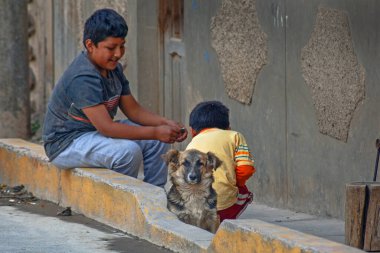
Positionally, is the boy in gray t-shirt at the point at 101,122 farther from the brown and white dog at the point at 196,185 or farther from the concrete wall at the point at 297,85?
the concrete wall at the point at 297,85

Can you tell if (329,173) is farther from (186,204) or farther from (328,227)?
(186,204)

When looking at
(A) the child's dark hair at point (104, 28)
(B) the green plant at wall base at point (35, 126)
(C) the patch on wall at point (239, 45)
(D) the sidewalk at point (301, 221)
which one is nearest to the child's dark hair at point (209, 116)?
(A) the child's dark hair at point (104, 28)

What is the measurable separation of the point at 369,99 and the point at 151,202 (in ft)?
5.92

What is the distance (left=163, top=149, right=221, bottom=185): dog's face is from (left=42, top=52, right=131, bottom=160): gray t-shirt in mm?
1035

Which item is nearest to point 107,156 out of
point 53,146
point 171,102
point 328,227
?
point 53,146

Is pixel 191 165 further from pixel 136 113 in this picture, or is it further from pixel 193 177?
pixel 136 113

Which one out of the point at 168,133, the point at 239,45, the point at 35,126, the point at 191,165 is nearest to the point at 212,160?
the point at 191,165

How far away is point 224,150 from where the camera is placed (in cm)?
778

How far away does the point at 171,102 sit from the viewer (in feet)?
39.2

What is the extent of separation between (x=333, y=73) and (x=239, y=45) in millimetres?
1379

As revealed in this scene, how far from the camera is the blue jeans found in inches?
332

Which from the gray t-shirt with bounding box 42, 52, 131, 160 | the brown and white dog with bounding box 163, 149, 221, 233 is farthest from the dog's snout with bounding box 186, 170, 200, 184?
the gray t-shirt with bounding box 42, 52, 131, 160

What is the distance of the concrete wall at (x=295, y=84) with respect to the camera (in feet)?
28.6

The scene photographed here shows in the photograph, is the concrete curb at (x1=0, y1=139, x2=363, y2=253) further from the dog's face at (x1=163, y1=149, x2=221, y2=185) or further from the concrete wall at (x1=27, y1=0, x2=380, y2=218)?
the concrete wall at (x1=27, y1=0, x2=380, y2=218)
